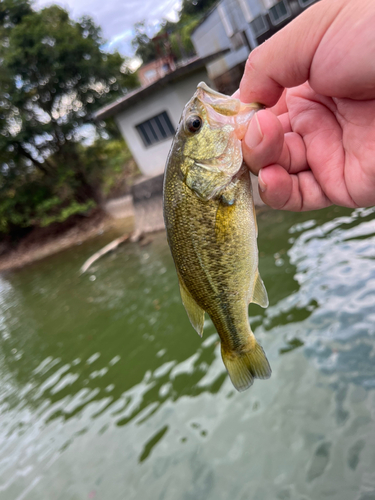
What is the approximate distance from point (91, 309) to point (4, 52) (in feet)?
63.0

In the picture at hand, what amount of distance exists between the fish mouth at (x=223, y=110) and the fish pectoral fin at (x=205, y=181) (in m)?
0.26

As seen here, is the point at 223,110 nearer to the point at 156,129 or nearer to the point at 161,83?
the point at 161,83

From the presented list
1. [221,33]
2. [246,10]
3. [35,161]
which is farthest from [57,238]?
[246,10]

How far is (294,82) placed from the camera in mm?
1856

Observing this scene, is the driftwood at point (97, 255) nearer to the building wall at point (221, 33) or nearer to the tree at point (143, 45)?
the building wall at point (221, 33)

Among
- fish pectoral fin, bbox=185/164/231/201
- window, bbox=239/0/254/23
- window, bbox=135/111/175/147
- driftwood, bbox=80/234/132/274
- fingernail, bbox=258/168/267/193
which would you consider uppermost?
window, bbox=239/0/254/23

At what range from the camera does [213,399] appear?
4449 millimetres

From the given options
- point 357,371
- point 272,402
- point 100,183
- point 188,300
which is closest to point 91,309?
point 272,402

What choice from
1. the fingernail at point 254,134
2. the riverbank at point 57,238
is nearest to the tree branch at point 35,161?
the riverbank at point 57,238

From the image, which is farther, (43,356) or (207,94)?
(43,356)

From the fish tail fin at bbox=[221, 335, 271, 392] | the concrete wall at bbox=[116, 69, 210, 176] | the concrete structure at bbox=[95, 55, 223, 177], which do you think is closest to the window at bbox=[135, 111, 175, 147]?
the concrete structure at bbox=[95, 55, 223, 177]

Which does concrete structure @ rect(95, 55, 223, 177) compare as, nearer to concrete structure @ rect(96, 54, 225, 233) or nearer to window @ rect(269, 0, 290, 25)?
concrete structure @ rect(96, 54, 225, 233)

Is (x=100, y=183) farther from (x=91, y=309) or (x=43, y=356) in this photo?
(x=43, y=356)

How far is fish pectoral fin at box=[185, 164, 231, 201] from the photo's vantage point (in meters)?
1.71
